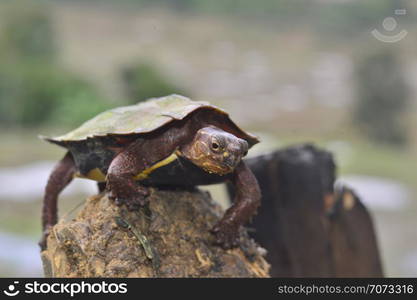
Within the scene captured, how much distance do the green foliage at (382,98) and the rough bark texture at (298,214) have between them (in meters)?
15.9

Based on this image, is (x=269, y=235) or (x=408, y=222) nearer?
(x=269, y=235)

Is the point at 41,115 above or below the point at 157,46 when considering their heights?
below

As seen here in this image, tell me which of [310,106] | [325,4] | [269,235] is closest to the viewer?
[269,235]

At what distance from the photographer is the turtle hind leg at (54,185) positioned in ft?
9.04

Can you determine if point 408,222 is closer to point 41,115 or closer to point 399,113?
point 399,113

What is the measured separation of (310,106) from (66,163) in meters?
23.1

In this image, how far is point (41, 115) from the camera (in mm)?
19375

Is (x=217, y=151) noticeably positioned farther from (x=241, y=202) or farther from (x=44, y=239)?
(x=44, y=239)

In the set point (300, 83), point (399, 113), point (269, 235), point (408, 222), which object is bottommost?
point (269, 235)

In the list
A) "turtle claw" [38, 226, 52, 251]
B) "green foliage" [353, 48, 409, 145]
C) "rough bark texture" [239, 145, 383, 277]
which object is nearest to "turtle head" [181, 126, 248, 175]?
"turtle claw" [38, 226, 52, 251]

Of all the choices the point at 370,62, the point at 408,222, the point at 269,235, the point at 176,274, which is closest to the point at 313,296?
the point at 176,274

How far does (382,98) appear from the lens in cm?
1881

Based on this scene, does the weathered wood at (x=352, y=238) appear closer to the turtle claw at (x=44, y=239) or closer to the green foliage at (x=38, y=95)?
the turtle claw at (x=44, y=239)

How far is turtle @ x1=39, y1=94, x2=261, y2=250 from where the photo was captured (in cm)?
218
